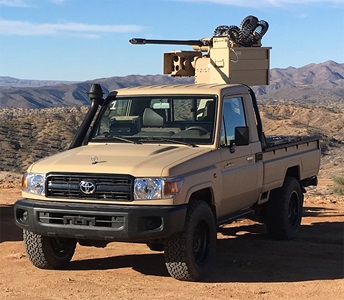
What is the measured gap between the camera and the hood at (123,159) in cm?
676

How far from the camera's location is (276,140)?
382 inches

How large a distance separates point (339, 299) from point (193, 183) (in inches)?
68.8

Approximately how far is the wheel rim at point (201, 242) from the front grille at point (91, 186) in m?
0.94

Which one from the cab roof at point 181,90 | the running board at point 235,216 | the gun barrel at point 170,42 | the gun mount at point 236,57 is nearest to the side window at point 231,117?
the cab roof at point 181,90

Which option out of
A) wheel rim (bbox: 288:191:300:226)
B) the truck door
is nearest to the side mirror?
the truck door

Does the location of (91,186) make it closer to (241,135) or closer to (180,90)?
(241,135)

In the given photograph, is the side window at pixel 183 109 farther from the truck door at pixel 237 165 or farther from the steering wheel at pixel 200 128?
the truck door at pixel 237 165

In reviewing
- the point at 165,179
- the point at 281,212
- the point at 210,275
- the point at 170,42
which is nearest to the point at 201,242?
the point at 210,275

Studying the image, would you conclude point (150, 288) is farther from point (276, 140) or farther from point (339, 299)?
point (276, 140)

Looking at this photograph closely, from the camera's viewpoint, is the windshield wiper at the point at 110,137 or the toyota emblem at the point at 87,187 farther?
the windshield wiper at the point at 110,137

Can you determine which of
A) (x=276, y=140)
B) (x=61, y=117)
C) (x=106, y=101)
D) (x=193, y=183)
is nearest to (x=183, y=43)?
(x=276, y=140)

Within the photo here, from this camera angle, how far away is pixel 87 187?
685cm

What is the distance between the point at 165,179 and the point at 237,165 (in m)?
1.52

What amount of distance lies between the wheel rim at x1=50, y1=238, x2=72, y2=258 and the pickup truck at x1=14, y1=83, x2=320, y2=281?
0.04ft
